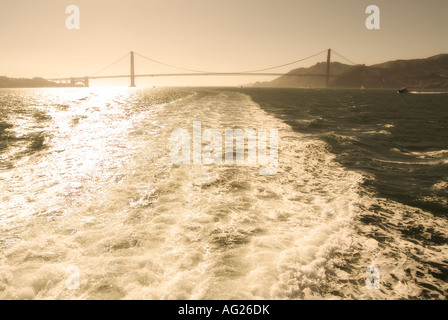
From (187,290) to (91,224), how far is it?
2.26 m

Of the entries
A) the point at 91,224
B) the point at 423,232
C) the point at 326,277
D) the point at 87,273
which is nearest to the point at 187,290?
the point at 87,273

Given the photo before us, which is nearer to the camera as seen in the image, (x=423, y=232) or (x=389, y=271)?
Result: (x=389, y=271)

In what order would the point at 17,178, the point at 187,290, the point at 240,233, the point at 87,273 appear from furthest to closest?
the point at 17,178, the point at 240,233, the point at 87,273, the point at 187,290

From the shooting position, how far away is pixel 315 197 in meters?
5.37

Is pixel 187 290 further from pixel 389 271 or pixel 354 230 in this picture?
pixel 354 230

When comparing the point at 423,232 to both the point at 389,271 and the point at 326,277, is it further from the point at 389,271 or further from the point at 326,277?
the point at 326,277

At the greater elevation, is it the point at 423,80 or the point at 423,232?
the point at 423,80

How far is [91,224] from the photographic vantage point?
4.10 m
